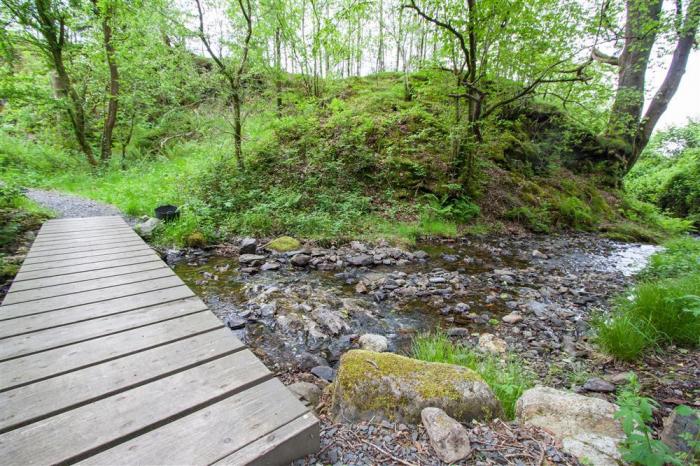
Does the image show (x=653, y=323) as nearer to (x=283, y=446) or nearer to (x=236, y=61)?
(x=283, y=446)

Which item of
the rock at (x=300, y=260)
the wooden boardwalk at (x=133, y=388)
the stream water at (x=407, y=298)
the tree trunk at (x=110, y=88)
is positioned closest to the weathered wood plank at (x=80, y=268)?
the wooden boardwalk at (x=133, y=388)

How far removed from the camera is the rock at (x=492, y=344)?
2.95 metres

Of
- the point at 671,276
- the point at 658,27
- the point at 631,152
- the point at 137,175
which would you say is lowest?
the point at 671,276

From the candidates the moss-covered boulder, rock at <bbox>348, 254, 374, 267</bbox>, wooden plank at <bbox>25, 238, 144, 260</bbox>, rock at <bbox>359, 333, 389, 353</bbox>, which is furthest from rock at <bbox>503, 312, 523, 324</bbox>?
wooden plank at <bbox>25, 238, 144, 260</bbox>

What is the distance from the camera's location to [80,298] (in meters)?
2.40

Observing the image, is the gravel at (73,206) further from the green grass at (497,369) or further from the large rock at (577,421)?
the large rock at (577,421)

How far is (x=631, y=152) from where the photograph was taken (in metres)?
11.8

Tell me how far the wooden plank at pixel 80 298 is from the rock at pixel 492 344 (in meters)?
3.03

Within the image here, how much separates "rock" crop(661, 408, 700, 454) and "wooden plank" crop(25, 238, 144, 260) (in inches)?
202

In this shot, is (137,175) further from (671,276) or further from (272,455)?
(671,276)

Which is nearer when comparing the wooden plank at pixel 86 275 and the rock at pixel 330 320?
the wooden plank at pixel 86 275

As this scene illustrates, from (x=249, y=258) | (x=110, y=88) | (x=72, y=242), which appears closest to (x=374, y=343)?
(x=249, y=258)

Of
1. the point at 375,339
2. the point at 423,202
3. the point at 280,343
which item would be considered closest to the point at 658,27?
the point at 423,202

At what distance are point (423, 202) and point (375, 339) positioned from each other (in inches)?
226
